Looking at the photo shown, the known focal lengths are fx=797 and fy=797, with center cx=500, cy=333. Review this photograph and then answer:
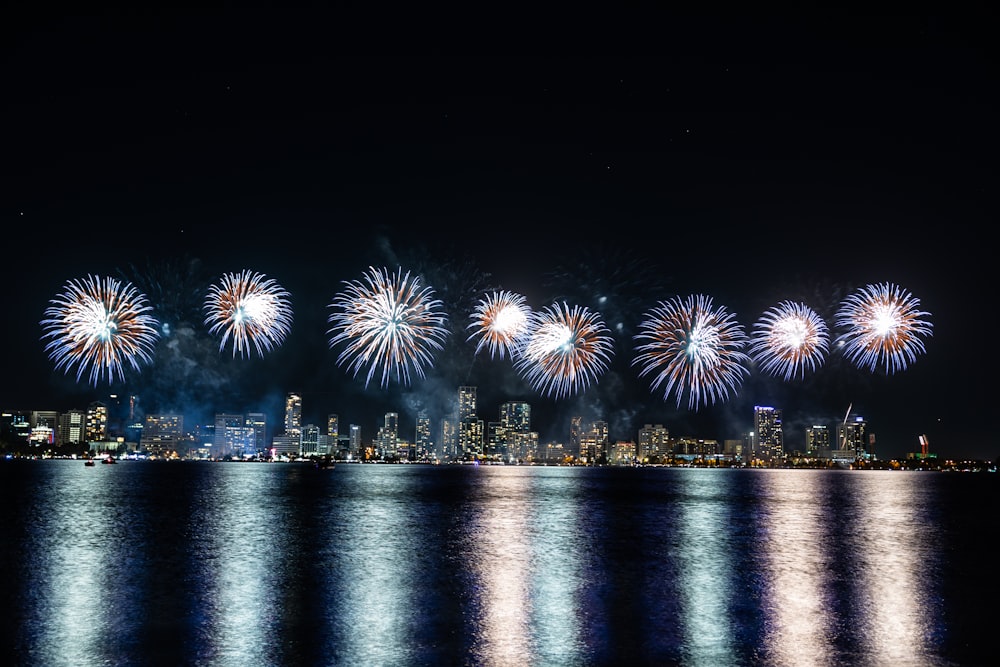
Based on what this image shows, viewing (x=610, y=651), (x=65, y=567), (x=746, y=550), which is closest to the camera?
(x=610, y=651)

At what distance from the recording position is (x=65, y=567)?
102ft

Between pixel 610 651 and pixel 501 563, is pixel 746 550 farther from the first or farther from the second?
pixel 610 651

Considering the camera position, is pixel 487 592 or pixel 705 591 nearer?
pixel 487 592

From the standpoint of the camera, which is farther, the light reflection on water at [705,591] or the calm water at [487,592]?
the light reflection on water at [705,591]

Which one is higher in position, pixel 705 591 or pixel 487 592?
pixel 487 592

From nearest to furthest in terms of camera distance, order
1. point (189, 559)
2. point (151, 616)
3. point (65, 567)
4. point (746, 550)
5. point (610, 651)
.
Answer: point (610, 651)
point (151, 616)
point (65, 567)
point (189, 559)
point (746, 550)

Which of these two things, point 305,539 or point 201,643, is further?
point 305,539

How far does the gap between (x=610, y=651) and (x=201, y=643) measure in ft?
30.4

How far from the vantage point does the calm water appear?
17797 millimetres

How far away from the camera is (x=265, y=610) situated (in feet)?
73.3

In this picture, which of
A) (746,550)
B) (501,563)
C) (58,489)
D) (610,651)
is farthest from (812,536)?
(58,489)

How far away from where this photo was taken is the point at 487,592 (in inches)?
1017

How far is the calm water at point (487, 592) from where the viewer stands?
1780 cm

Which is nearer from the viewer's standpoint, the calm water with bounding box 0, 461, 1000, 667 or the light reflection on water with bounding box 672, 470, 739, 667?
the calm water with bounding box 0, 461, 1000, 667
